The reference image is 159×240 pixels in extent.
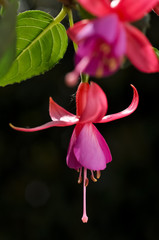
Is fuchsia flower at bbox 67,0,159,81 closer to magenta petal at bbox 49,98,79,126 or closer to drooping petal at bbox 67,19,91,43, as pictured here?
drooping petal at bbox 67,19,91,43

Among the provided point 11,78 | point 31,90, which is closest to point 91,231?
point 31,90

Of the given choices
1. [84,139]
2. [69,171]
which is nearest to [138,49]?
[84,139]

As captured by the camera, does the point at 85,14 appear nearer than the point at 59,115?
Yes

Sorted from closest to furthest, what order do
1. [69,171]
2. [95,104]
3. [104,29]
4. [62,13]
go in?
[104,29]
[95,104]
[62,13]
[69,171]

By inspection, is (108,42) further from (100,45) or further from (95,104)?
(95,104)

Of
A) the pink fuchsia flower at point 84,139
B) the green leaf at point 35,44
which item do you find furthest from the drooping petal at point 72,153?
the green leaf at point 35,44

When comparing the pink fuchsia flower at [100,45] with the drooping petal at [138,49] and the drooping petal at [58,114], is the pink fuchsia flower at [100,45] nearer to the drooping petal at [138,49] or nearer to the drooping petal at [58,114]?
the drooping petal at [138,49]

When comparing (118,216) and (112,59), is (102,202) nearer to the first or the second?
(118,216)
